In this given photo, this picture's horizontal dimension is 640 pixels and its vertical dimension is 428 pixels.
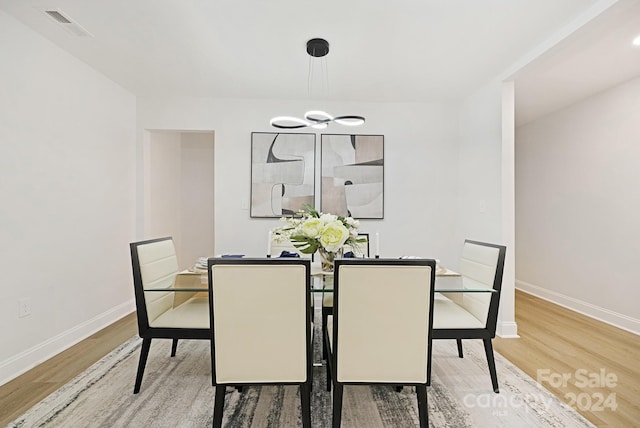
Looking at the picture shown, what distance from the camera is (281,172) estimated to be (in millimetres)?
3723

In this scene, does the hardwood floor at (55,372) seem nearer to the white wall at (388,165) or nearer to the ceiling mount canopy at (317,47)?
the white wall at (388,165)

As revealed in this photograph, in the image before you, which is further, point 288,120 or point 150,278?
point 288,120

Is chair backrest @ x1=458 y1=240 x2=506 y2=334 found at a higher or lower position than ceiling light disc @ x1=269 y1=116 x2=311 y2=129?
lower

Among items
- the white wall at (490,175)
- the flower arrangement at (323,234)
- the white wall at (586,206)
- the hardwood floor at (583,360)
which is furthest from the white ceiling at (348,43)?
the hardwood floor at (583,360)

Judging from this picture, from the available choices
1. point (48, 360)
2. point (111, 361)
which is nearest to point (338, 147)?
point (111, 361)

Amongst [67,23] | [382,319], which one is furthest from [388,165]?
[67,23]

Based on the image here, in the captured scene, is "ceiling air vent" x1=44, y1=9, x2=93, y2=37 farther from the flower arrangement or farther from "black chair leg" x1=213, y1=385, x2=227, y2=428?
"black chair leg" x1=213, y1=385, x2=227, y2=428

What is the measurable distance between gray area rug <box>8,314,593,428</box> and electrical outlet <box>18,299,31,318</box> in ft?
2.08

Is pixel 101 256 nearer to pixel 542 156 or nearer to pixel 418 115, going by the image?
pixel 418 115

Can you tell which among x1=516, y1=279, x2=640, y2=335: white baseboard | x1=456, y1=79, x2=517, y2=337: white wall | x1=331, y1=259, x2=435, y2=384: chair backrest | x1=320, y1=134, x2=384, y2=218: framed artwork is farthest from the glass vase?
x1=516, y1=279, x2=640, y2=335: white baseboard

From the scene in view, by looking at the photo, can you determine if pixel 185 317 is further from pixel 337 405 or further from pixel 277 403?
pixel 337 405

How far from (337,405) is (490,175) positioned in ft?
8.76

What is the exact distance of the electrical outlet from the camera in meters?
2.26

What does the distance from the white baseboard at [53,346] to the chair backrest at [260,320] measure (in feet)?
5.75
